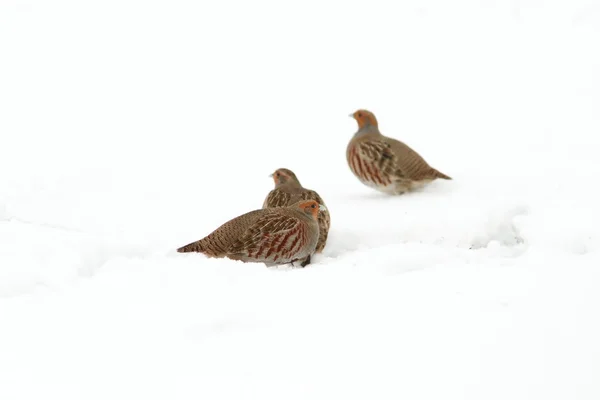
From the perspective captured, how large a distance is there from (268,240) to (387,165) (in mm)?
1959

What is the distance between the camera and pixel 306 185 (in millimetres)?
7555

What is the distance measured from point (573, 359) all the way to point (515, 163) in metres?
4.49

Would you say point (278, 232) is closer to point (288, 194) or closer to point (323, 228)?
point (323, 228)

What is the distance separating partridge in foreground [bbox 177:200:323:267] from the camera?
539 cm

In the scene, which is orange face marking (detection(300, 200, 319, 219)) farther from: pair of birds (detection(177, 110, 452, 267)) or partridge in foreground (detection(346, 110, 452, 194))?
partridge in foreground (detection(346, 110, 452, 194))

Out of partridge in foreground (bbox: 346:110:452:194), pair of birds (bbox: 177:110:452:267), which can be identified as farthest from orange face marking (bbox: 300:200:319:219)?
partridge in foreground (bbox: 346:110:452:194)

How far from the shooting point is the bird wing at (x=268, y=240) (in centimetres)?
539

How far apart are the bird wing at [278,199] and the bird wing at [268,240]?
28.9 inches

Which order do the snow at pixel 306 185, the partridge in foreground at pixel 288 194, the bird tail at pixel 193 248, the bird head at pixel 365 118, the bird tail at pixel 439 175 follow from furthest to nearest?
1. the bird head at pixel 365 118
2. the bird tail at pixel 439 175
3. the partridge in foreground at pixel 288 194
4. the bird tail at pixel 193 248
5. the snow at pixel 306 185

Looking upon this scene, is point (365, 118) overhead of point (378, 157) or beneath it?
overhead

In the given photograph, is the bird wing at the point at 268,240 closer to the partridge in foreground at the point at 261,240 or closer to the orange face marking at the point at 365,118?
the partridge in foreground at the point at 261,240

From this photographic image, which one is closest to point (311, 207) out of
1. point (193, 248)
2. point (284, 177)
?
point (284, 177)

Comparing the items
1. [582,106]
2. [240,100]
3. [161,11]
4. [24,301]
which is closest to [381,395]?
[24,301]

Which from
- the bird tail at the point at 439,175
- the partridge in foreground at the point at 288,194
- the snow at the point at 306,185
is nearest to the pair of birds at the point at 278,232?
the partridge in foreground at the point at 288,194
